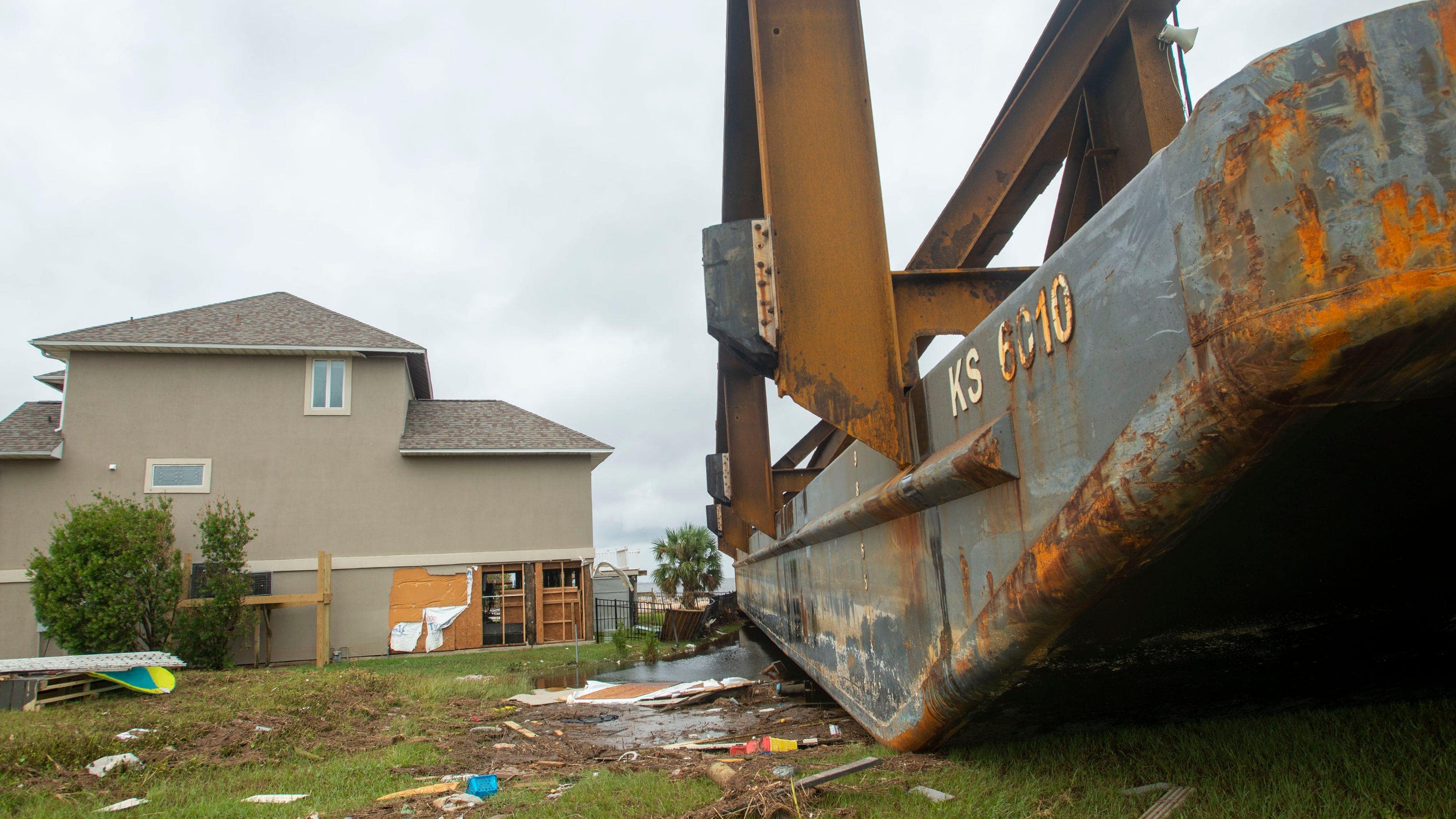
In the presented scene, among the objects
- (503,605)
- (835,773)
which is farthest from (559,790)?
(503,605)

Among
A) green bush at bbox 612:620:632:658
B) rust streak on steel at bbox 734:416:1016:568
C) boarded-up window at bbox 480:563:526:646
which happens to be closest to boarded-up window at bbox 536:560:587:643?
boarded-up window at bbox 480:563:526:646

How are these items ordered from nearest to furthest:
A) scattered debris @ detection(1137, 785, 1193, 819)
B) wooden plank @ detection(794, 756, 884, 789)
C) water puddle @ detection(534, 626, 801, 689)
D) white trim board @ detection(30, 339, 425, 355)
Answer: scattered debris @ detection(1137, 785, 1193, 819), wooden plank @ detection(794, 756, 884, 789), water puddle @ detection(534, 626, 801, 689), white trim board @ detection(30, 339, 425, 355)

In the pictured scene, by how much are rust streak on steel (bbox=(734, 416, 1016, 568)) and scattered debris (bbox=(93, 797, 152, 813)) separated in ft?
13.7

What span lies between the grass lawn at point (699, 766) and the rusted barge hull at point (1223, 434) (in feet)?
0.54

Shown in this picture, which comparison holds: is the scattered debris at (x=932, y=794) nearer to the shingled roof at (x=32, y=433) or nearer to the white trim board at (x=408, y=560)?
the white trim board at (x=408, y=560)

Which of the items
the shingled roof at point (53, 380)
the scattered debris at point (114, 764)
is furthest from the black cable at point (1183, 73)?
the shingled roof at point (53, 380)

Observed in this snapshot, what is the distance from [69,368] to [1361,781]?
21.5 metres

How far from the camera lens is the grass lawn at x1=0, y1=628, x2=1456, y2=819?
100 inches

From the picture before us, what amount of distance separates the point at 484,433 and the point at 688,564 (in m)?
11.4

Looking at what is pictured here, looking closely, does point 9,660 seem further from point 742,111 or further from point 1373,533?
point 1373,533

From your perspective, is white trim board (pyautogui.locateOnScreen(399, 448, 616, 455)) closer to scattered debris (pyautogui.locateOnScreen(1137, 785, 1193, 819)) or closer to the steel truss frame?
the steel truss frame

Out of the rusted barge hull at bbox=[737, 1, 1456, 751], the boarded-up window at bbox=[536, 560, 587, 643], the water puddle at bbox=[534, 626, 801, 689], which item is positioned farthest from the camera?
the boarded-up window at bbox=[536, 560, 587, 643]

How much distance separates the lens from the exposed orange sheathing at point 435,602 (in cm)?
1723

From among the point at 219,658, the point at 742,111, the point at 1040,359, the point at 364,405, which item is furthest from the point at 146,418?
the point at 1040,359
